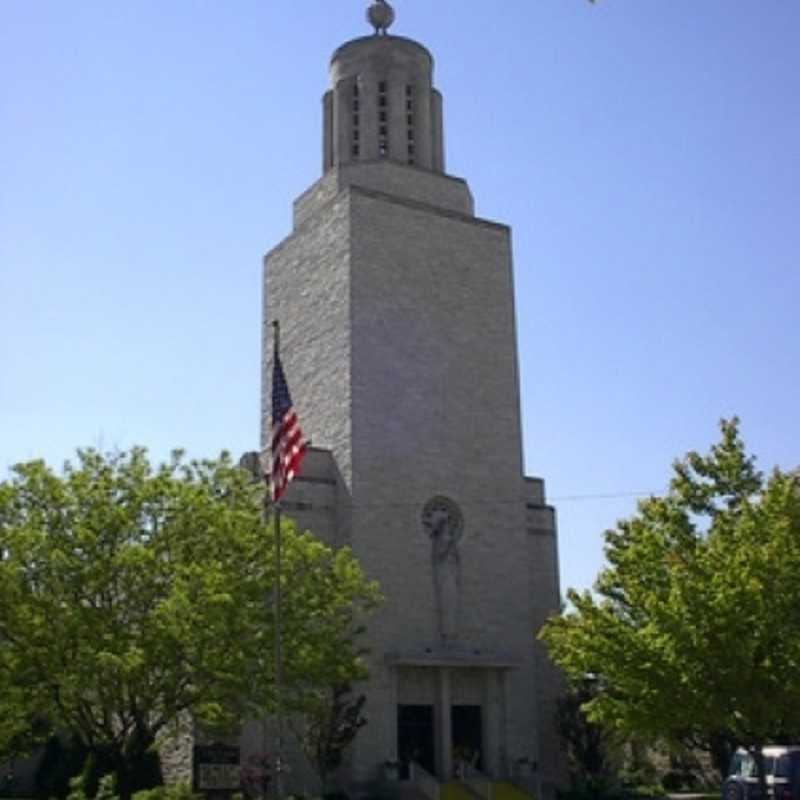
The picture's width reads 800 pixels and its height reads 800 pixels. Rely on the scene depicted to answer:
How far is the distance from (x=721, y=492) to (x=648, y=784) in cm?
1891

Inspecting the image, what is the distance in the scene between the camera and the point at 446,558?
3803 centimetres

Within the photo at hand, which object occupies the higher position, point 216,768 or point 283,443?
point 283,443

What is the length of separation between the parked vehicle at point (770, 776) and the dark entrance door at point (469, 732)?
37.3ft

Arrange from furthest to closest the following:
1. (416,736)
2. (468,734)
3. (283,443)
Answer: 1. (468,734)
2. (416,736)
3. (283,443)

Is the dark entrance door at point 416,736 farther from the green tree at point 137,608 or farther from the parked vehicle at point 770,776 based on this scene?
the parked vehicle at point 770,776

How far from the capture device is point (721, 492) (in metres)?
29.4

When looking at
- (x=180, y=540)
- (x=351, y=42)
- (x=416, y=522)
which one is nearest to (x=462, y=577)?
(x=416, y=522)

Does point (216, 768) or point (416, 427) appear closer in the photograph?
point (216, 768)

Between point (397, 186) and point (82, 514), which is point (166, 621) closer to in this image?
point (82, 514)

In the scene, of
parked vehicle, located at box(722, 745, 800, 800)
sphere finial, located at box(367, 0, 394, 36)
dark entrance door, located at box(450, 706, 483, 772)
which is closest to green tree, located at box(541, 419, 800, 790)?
parked vehicle, located at box(722, 745, 800, 800)

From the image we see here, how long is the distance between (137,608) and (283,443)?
5.77 metres

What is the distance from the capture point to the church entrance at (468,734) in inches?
1441

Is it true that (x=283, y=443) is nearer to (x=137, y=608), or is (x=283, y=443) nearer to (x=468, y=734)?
(x=137, y=608)

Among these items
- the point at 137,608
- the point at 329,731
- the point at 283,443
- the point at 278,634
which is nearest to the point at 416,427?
the point at 329,731
